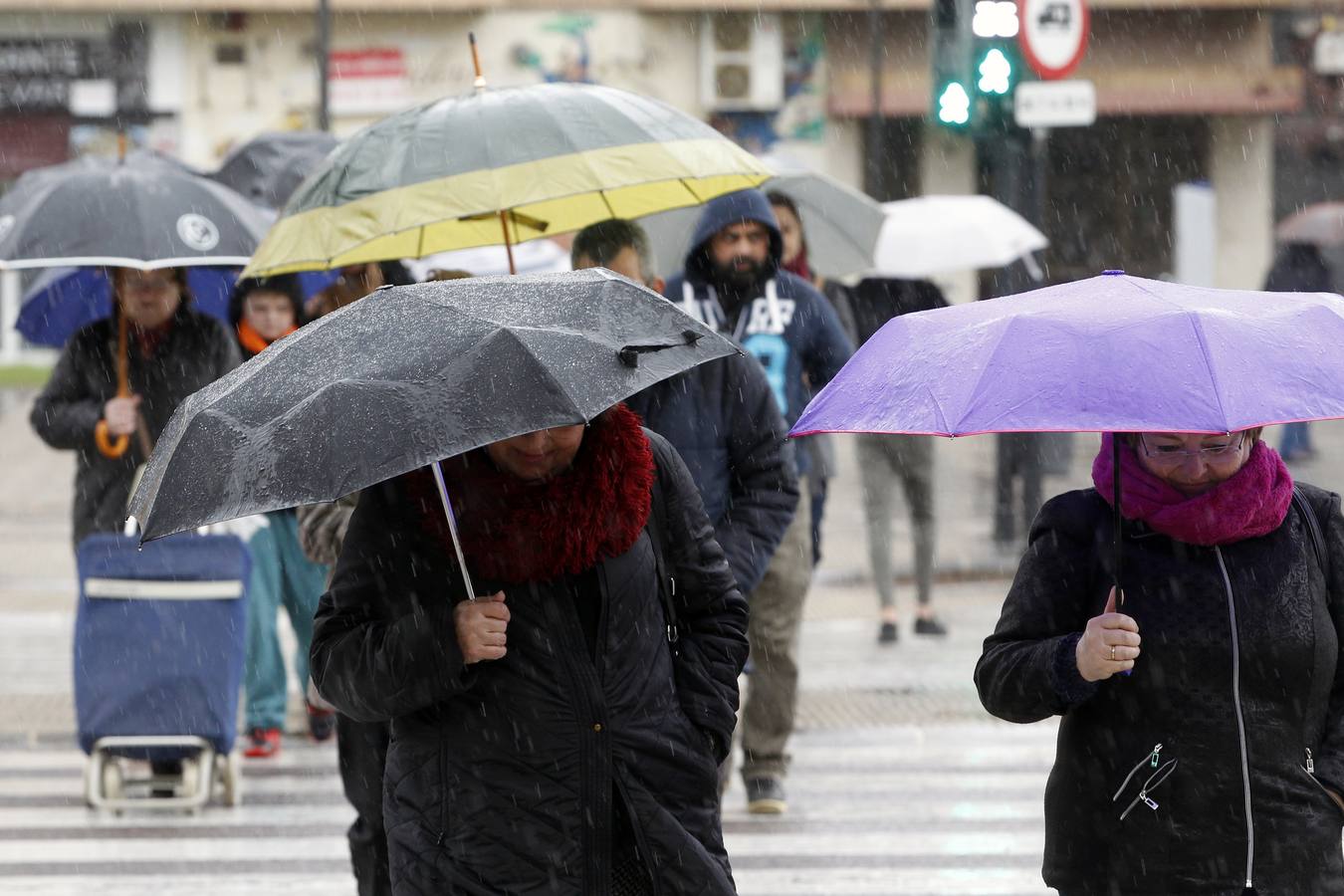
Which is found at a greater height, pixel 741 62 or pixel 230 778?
pixel 741 62

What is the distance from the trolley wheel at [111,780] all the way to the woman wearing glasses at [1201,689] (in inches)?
180

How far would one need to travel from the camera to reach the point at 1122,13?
33.1m

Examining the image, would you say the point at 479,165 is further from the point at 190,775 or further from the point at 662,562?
the point at 190,775

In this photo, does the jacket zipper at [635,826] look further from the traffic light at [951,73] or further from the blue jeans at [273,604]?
the traffic light at [951,73]

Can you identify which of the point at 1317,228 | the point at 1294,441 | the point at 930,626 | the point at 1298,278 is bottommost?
the point at 1294,441

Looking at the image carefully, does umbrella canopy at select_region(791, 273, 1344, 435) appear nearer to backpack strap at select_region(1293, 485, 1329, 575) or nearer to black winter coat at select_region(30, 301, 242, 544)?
backpack strap at select_region(1293, 485, 1329, 575)

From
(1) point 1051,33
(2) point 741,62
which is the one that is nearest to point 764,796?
(1) point 1051,33

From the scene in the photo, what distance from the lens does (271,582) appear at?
28.6 ft

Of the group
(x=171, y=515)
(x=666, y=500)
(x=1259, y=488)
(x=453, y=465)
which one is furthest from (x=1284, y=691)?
(x=171, y=515)

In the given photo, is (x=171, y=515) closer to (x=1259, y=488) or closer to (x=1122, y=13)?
(x=1259, y=488)

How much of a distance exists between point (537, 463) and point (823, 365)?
422 centimetres

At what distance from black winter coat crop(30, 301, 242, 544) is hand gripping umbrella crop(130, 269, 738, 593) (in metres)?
4.19

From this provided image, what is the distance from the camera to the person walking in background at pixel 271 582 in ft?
28.1

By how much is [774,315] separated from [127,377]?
7.83 ft
